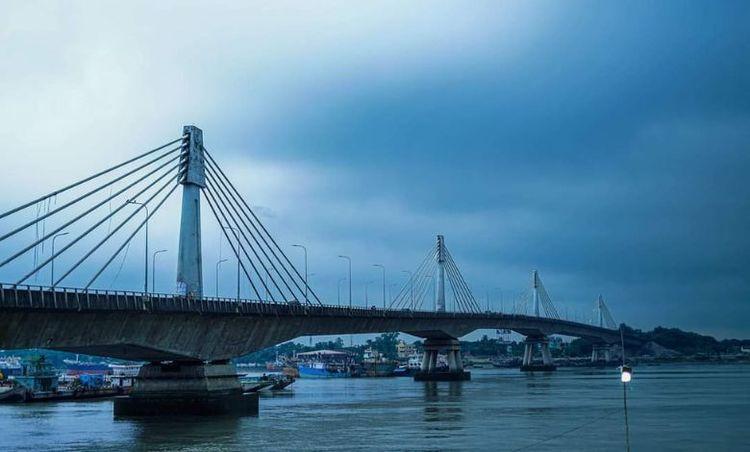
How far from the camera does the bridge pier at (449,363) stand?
146 m

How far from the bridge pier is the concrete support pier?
3068 inches

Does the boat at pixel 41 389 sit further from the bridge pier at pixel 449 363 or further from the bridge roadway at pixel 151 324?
the bridge pier at pixel 449 363

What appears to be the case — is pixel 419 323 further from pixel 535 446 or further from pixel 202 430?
pixel 535 446

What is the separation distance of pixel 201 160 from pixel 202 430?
24446 millimetres

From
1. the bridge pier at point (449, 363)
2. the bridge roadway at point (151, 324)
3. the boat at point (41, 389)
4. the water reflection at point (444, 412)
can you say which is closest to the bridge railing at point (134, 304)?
the bridge roadway at point (151, 324)

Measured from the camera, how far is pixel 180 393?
6781 centimetres

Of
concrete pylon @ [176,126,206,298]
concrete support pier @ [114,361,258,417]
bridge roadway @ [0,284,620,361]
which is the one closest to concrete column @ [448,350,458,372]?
bridge roadway @ [0,284,620,361]

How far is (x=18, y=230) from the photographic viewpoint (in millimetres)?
52062

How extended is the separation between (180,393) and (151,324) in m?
8.71

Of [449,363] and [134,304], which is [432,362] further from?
[134,304]

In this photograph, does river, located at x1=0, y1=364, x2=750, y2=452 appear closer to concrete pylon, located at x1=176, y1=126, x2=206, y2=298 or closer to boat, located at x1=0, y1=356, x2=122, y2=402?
concrete pylon, located at x1=176, y1=126, x2=206, y2=298

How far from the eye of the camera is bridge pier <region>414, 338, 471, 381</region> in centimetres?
14550

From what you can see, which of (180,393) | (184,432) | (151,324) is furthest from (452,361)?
(184,432)

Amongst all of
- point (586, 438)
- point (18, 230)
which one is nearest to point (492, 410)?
point (586, 438)
